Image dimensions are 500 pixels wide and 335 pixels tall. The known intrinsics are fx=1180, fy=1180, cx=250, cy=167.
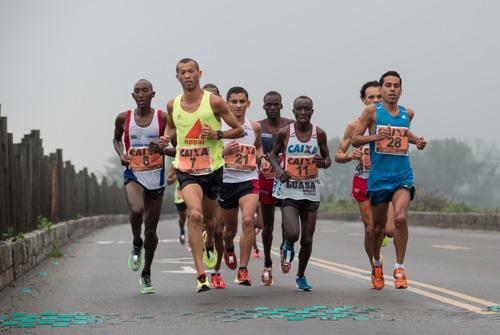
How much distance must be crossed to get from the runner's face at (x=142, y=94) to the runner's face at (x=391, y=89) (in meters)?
2.44

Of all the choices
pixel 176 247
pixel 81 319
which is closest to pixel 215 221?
pixel 81 319

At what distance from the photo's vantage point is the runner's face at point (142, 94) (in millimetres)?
12234

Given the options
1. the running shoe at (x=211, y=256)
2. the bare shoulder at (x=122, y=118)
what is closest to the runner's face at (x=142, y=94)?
the bare shoulder at (x=122, y=118)

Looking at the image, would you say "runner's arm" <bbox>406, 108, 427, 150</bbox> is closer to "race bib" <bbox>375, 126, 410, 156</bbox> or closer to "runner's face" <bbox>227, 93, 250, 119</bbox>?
"race bib" <bbox>375, 126, 410, 156</bbox>

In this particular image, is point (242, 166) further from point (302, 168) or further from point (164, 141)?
point (164, 141)

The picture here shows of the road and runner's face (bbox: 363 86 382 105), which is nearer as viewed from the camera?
the road

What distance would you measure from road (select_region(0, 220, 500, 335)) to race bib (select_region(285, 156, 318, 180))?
1.17 meters

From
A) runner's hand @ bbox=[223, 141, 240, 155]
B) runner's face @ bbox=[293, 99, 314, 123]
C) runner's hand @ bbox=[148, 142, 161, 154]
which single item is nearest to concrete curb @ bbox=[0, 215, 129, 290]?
runner's hand @ bbox=[148, 142, 161, 154]

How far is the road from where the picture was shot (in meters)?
8.70

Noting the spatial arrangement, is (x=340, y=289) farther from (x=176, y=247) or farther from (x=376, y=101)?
(x=176, y=247)

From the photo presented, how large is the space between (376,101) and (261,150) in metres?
1.44

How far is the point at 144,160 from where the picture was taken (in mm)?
12195

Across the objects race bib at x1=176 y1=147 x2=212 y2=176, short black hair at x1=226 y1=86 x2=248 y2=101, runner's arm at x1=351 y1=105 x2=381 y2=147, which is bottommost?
race bib at x1=176 y1=147 x2=212 y2=176

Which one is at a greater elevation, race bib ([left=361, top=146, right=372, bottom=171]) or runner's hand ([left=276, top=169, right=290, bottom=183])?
race bib ([left=361, top=146, right=372, bottom=171])
